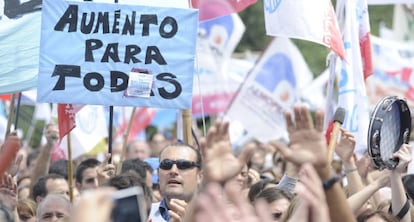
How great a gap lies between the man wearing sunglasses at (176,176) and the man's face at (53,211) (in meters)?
0.58

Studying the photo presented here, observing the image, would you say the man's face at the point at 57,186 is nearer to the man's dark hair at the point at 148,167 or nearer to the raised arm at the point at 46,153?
the man's dark hair at the point at 148,167

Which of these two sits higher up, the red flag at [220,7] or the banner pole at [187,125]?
the red flag at [220,7]

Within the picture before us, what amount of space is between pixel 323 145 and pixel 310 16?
3788 millimetres

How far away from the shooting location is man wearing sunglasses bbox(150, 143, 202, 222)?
7.39 meters

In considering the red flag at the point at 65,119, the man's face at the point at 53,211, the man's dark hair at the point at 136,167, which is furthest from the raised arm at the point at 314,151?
the man's dark hair at the point at 136,167

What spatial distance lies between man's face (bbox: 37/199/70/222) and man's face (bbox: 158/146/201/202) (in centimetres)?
64

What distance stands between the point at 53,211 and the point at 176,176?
811 mm

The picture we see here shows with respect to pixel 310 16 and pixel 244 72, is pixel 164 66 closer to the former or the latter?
pixel 310 16

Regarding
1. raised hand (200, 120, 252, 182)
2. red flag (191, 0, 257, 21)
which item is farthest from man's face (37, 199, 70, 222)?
raised hand (200, 120, 252, 182)

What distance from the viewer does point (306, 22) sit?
8.38 meters

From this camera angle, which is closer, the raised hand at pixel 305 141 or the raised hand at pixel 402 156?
the raised hand at pixel 305 141

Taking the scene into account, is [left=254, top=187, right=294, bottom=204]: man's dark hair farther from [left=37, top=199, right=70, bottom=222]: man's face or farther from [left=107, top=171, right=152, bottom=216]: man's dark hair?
[left=37, top=199, right=70, bottom=222]: man's face

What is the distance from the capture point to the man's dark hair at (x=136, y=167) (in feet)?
29.9

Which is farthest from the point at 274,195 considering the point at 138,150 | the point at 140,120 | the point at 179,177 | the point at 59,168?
the point at 140,120
